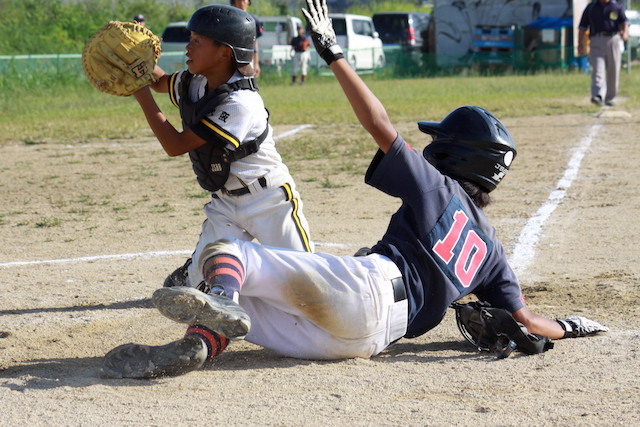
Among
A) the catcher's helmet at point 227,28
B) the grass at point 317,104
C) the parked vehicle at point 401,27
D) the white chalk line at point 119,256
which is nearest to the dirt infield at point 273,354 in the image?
the white chalk line at point 119,256

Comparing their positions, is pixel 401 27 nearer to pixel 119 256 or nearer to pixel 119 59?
pixel 119 256

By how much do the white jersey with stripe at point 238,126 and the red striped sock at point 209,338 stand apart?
1032 millimetres

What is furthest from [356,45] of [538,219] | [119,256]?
[119,256]

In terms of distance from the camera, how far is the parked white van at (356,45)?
95.0ft

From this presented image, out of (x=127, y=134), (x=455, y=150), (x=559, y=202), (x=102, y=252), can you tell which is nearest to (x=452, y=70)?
(x=127, y=134)

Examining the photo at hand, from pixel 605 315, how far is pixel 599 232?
213cm

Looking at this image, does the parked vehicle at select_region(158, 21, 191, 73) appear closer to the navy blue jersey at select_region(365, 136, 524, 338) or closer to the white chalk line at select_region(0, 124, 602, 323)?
the white chalk line at select_region(0, 124, 602, 323)

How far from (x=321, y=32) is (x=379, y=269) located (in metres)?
0.97

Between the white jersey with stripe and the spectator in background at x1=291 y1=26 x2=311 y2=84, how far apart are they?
21.0 meters

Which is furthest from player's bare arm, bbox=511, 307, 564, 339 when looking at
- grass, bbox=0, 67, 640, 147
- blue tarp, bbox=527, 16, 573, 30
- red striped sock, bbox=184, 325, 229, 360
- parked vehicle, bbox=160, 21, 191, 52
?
blue tarp, bbox=527, 16, 573, 30

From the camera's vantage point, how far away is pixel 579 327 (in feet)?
13.8

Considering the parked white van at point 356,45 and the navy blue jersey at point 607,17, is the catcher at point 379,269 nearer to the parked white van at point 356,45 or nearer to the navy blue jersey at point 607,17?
the navy blue jersey at point 607,17

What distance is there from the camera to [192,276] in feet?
14.8

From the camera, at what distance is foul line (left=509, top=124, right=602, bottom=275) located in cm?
589
